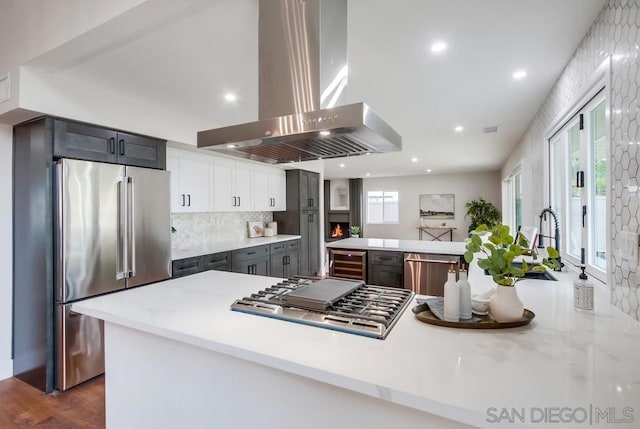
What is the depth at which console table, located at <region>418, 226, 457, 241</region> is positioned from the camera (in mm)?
9719

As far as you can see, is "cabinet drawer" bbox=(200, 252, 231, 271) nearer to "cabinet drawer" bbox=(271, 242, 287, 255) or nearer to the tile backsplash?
the tile backsplash

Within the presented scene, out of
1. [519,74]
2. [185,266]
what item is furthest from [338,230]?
[519,74]

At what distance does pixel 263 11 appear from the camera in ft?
5.08

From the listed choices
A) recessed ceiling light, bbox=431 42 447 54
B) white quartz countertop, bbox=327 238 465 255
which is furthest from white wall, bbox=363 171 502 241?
recessed ceiling light, bbox=431 42 447 54

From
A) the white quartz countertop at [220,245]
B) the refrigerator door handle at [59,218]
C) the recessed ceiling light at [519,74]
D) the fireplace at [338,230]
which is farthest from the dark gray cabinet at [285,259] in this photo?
the fireplace at [338,230]

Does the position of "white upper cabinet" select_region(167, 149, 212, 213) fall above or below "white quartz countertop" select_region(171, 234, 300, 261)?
above

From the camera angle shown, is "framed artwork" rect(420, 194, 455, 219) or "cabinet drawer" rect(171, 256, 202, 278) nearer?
"cabinet drawer" rect(171, 256, 202, 278)

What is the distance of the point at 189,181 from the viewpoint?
3855 millimetres

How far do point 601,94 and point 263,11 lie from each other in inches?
77.0

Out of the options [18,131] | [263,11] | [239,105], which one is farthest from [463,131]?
[18,131]

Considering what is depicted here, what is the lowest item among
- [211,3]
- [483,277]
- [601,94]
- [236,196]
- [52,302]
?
[52,302]

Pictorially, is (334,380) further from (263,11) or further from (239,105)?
(239,105)

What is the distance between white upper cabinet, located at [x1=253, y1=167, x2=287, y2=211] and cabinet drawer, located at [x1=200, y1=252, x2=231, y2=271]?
1231 millimetres

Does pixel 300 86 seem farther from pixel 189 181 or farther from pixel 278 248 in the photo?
pixel 278 248
